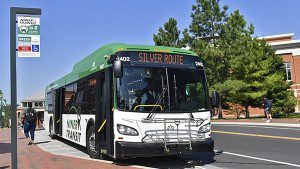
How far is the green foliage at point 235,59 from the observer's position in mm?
39312

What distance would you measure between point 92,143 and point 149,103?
3.02m

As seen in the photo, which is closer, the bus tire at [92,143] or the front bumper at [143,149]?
the front bumper at [143,149]

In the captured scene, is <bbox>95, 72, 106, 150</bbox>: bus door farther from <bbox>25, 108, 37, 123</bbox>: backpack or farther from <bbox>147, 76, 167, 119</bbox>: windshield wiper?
<bbox>25, 108, 37, 123</bbox>: backpack

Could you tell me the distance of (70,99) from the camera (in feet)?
50.3

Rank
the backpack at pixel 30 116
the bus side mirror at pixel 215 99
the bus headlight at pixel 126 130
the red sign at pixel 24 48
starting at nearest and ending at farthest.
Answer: the red sign at pixel 24 48 → the bus headlight at pixel 126 130 → the bus side mirror at pixel 215 99 → the backpack at pixel 30 116

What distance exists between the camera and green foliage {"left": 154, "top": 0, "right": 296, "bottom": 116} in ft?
129

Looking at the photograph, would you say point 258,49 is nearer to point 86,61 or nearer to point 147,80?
point 86,61

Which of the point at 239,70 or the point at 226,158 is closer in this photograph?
the point at 226,158

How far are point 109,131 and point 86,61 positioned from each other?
4.40 metres

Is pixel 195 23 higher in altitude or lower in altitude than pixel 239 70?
higher

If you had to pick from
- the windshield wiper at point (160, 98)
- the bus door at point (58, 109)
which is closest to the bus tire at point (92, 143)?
the windshield wiper at point (160, 98)

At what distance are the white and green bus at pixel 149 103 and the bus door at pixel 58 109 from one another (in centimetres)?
654

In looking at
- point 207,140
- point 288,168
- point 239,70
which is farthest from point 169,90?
point 239,70

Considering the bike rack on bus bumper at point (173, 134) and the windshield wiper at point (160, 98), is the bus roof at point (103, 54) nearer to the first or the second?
the windshield wiper at point (160, 98)
